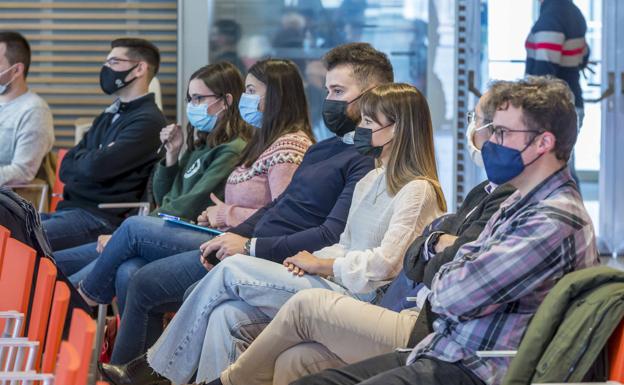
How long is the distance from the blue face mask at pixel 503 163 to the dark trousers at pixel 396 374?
1.77 ft

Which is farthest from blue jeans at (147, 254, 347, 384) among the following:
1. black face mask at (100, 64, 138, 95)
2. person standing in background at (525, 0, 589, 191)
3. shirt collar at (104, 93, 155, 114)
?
person standing in background at (525, 0, 589, 191)

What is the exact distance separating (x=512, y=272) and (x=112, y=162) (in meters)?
3.56

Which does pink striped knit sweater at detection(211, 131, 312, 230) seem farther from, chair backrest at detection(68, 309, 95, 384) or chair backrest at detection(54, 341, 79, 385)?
chair backrest at detection(54, 341, 79, 385)

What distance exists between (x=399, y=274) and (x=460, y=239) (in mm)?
398

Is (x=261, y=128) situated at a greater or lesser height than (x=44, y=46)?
lesser

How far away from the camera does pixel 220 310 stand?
3953mm

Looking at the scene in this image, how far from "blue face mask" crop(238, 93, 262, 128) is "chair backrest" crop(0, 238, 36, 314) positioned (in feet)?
5.33

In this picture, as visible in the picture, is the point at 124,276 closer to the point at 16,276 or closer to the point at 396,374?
the point at 16,276

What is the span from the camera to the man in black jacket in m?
5.99

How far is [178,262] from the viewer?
14.9 feet

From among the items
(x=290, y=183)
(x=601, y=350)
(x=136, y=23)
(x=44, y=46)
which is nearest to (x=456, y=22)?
(x=136, y=23)

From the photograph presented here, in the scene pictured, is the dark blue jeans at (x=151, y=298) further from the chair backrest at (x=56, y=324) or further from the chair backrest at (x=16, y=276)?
the chair backrest at (x=56, y=324)

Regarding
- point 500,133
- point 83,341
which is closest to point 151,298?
point 500,133

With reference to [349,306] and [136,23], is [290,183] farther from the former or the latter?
[136,23]
